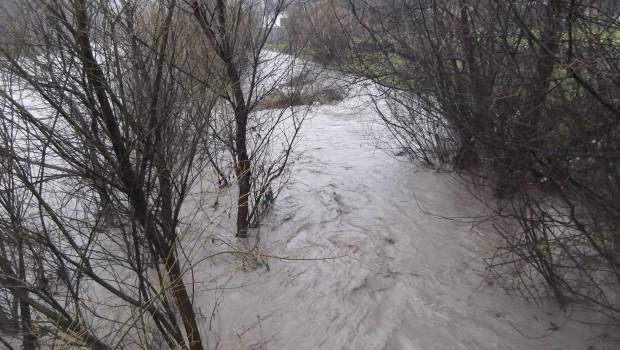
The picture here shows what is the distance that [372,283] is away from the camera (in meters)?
4.22

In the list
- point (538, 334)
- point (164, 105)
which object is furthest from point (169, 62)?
point (538, 334)

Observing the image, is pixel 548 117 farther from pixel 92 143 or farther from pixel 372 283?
pixel 92 143

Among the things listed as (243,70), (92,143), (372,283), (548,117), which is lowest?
(372,283)

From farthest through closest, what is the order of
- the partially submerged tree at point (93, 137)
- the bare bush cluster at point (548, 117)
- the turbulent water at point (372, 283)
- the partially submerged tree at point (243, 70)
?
the partially submerged tree at point (243, 70)
the turbulent water at point (372, 283)
the bare bush cluster at point (548, 117)
the partially submerged tree at point (93, 137)

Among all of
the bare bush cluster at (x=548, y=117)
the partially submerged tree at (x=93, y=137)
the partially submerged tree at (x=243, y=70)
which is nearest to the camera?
the partially submerged tree at (x=93, y=137)

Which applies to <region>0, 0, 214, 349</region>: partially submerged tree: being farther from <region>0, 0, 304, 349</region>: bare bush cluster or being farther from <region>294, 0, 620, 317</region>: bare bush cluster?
<region>294, 0, 620, 317</region>: bare bush cluster

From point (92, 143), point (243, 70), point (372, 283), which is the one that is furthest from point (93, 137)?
point (372, 283)

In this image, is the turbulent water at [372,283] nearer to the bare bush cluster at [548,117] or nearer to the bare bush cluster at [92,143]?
the bare bush cluster at [548,117]

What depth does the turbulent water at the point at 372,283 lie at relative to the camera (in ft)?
11.5

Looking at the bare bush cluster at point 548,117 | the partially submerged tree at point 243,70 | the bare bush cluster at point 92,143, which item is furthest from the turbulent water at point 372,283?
the bare bush cluster at point 92,143

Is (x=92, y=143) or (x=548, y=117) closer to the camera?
(x=92, y=143)

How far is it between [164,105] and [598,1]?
3167 millimetres

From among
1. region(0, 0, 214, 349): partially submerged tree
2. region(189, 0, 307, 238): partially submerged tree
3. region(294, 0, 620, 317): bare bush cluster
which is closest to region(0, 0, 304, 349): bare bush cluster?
region(0, 0, 214, 349): partially submerged tree

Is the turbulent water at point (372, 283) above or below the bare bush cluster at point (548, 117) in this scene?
below
